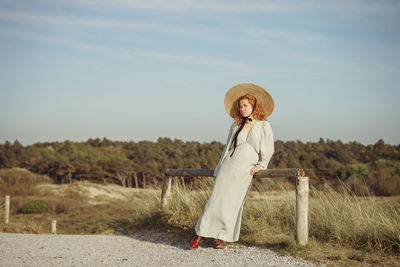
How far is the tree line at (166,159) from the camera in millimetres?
28517

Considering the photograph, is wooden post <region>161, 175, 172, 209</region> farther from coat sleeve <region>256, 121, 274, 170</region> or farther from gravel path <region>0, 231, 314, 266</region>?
coat sleeve <region>256, 121, 274, 170</region>

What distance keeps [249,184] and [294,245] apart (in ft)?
3.38

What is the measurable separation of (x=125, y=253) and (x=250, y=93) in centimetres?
318

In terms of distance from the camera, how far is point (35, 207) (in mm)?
24766

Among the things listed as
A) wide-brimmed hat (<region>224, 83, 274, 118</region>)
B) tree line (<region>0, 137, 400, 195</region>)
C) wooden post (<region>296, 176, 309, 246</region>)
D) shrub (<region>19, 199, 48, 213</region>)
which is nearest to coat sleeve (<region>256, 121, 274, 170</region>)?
wide-brimmed hat (<region>224, 83, 274, 118</region>)

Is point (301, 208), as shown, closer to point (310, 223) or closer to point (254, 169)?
point (254, 169)

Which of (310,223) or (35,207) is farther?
(35,207)

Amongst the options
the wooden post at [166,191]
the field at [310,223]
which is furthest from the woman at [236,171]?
the wooden post at [166,191]

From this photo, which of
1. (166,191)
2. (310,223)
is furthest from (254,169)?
(166,191)

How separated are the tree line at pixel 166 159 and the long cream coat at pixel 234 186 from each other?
20825 mm

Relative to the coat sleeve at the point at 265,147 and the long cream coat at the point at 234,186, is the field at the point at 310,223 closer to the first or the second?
the long cream coat at the point at 234,186

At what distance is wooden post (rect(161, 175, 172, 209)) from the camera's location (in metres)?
7.82

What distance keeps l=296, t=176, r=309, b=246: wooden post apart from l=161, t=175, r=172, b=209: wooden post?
3.12 m

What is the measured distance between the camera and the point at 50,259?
5754 mm
